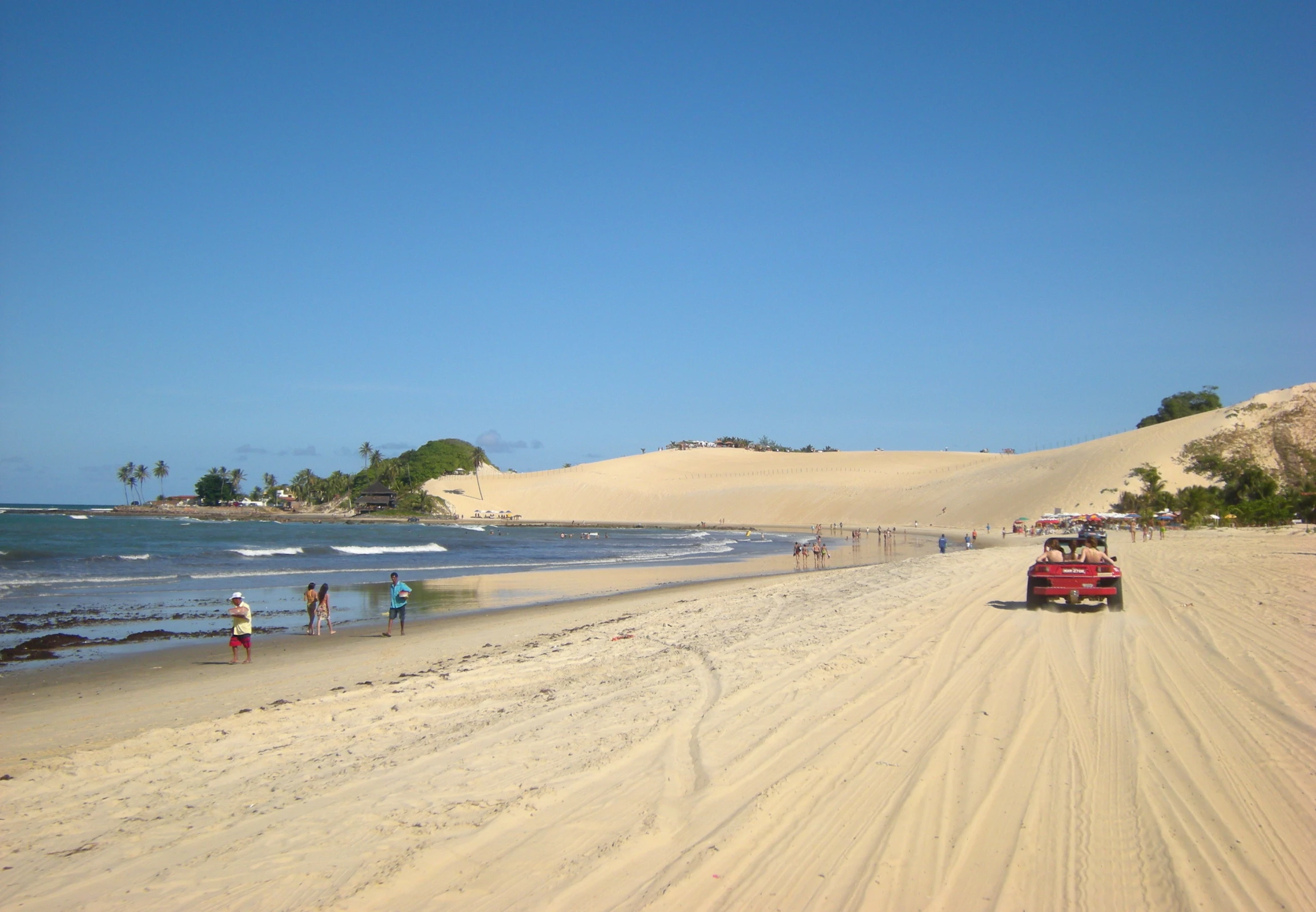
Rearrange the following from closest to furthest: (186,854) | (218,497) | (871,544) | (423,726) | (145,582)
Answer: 1. (186,854)
2. (423,726)
3. (145,582)
4. (871,544)
5. (218,497)

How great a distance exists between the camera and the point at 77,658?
50.7ft

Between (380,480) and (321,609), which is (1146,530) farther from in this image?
(380,480)

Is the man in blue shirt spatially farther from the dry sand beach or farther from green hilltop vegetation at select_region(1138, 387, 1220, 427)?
green hilltop vegetation at select_region(1138, 387, 1220, 427)

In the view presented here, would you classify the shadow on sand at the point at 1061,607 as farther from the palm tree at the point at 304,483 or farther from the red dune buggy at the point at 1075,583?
the palm tree at the point at 304,483

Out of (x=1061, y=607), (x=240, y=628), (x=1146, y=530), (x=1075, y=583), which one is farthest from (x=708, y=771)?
(x=1146, y=530)

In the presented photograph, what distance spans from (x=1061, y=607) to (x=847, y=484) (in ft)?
322

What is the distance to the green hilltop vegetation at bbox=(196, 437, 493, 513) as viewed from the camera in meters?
130

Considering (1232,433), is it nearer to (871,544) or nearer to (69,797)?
(871,544)

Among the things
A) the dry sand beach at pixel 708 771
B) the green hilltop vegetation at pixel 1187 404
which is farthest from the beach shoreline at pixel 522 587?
the green hilltop vegetation at pixel 1187 404

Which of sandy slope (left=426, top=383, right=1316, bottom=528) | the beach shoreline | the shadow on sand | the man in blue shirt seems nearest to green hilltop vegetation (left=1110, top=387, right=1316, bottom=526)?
sandy slope (left=426, top=383, right=1316, bottom=528)

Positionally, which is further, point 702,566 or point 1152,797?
point 702,566

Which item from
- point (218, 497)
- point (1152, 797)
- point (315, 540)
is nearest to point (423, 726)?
point (1152, 797)

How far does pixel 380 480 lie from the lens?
133750mm

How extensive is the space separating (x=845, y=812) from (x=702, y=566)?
35.4 meters
